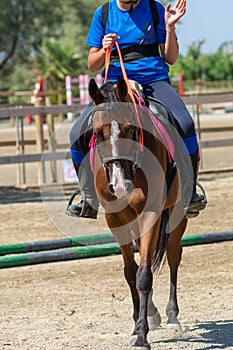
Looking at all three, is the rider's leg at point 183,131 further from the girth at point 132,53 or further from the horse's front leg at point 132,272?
the horse's front leg at point 132,272

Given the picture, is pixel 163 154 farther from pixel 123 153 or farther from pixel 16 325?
pixel 16 325

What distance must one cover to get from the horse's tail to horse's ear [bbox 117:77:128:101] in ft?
3.46

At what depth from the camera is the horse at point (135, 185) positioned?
188 inches

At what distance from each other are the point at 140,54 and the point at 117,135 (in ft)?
3.69

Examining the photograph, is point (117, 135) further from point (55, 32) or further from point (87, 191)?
point (55, 32)

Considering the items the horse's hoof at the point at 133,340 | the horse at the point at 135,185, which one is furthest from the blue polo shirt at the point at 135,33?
the horse's hoof at the point at 133,340

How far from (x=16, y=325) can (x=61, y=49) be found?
136 ft

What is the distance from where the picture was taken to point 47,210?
41.0ft

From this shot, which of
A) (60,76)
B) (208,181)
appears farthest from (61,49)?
(208,181)

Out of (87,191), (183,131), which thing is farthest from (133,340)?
(183,131)

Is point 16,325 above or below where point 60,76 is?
above

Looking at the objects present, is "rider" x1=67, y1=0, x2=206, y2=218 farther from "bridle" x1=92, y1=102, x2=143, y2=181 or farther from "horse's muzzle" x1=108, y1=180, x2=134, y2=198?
"horse's muzzle" x1=108, y1=180, x2=134, y2=198

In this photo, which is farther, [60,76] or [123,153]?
[60,76]

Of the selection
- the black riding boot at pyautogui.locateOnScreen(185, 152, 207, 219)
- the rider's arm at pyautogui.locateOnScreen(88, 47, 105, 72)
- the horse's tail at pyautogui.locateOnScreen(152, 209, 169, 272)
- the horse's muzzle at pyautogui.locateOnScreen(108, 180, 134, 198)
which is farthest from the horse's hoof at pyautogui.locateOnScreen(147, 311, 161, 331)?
the rider's arm at pyautogui.locateOnScreen(88, 47, 105, 72)
